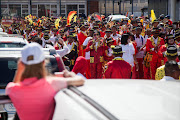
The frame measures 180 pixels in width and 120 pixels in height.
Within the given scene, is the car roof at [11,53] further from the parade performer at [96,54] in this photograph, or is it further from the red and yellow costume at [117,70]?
the parade performer at [96,54]

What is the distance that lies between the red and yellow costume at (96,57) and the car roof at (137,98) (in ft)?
22.8

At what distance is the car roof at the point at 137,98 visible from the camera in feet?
8.41

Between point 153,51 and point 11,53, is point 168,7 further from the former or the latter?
point 11,53

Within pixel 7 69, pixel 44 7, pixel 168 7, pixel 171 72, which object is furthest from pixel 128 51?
pixel 44 7

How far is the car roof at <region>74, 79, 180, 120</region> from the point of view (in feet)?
8.41

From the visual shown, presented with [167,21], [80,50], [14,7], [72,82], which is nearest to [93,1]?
[14,7]

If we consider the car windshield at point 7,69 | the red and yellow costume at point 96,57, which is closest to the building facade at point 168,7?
the red and yellow costume at point 96,57

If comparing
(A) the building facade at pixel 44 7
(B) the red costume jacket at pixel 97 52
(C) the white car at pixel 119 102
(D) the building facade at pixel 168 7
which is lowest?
(C) the white car at pixel 119 102

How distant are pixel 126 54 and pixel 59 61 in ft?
12.3

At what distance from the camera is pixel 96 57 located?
1022 cm

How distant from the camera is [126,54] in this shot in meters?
8.75

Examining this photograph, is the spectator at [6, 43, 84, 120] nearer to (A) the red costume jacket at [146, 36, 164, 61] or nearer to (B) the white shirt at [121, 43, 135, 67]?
(B) the white shirt at [121, 43, 135, 67]

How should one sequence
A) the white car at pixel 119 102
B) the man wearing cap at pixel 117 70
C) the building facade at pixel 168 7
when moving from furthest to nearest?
the building facade at pixel 168 7, the man wearing cap at pixel 117 70, the white car at pixel 119 102

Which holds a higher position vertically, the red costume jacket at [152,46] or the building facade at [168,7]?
the building facade at [168,7]
